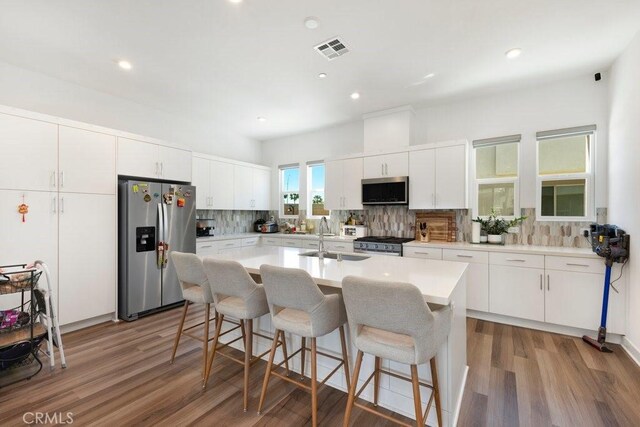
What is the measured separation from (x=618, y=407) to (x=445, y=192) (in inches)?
98.7

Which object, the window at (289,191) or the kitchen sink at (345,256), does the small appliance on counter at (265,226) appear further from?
the kitchen sink at (345,256)

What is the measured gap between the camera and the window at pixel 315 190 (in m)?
5.42

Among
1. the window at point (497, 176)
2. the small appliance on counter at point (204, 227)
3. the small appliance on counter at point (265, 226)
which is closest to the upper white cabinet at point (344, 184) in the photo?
the small appliance on counter at point (265, 226)

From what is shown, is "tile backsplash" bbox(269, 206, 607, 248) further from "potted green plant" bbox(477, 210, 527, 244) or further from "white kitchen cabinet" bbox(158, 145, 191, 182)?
"white kitchen cabinet" bbox(158, 145, 191, 182)

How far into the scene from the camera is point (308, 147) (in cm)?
549

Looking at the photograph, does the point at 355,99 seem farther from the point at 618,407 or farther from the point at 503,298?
the point at 618,407

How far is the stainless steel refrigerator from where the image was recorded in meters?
3.39

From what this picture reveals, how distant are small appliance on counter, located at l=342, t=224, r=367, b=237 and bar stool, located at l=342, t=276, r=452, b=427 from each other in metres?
3.03

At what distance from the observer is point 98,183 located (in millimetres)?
3256

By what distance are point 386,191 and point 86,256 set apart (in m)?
3.82

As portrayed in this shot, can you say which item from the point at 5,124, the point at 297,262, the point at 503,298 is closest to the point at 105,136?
the point at 5,124

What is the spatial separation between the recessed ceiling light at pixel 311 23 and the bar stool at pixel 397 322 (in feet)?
6.86

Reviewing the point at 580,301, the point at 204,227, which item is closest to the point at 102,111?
the point at 204,227

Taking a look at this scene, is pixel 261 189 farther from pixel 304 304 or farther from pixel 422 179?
pixel 304 304
